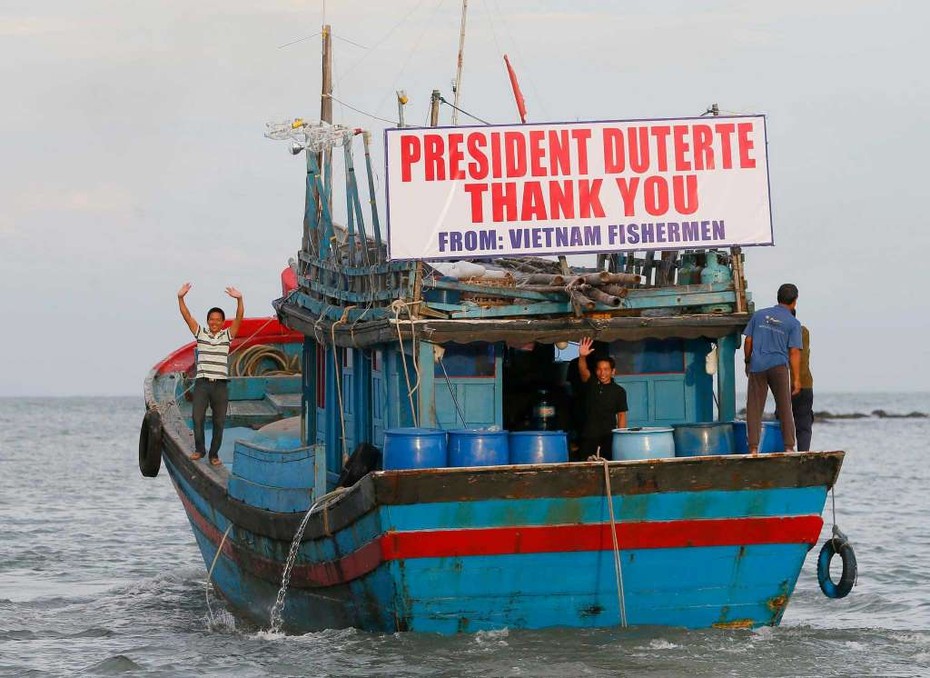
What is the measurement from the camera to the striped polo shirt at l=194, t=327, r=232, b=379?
46.9 ft

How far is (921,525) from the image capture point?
24859 millimetres

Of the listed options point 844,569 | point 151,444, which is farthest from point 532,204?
point 151,444

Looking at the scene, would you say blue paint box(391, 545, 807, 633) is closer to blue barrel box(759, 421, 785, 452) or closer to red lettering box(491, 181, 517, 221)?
blue barrel box(759, 421, 785, 452)

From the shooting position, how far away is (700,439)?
36.6 ft

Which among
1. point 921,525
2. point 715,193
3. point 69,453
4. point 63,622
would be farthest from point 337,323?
point 69,453

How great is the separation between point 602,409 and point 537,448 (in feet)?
3.39

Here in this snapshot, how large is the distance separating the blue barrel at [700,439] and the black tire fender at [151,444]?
742 cm

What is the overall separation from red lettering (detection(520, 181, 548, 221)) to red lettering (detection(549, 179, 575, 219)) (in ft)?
0.25

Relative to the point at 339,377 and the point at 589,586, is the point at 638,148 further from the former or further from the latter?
the point at 339,377

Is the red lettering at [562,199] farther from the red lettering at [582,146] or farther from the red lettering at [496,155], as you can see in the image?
the red lettering at [496,155]

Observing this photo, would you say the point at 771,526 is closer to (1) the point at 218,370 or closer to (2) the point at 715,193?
(2) the point at 715,193

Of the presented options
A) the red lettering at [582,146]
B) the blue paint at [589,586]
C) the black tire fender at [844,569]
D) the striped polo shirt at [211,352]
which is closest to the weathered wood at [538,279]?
the red lettering at [582,146]

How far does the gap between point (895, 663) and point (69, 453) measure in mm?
43169

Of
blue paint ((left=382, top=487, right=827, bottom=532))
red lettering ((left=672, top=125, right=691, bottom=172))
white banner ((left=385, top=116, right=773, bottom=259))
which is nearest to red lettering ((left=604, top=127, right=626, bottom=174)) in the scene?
white banner ((left=385, top=116, right=773, bottom=259))
